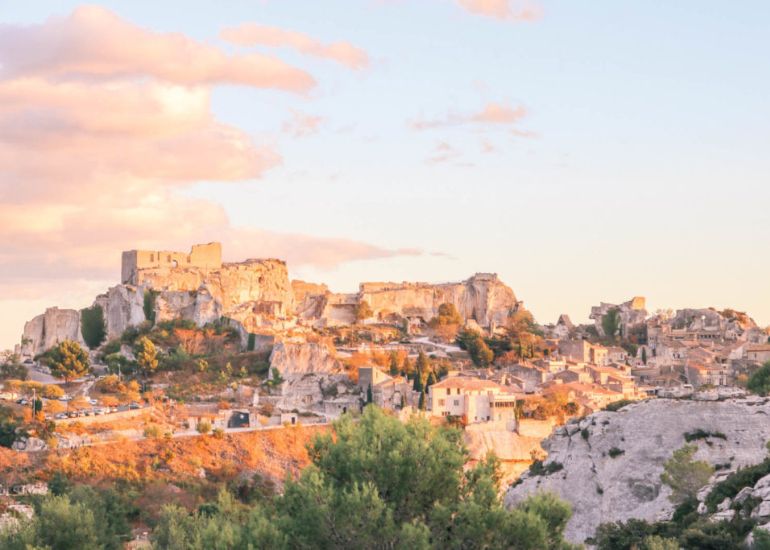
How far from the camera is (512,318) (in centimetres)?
8531

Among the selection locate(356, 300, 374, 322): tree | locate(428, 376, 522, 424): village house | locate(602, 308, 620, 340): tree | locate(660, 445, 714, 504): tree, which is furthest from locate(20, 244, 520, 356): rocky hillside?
locate(660, 445, 714, 504): tree

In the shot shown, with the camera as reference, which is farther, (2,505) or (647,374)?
(647,374)

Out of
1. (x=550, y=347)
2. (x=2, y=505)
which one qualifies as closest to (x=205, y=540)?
(x=2, y=505)

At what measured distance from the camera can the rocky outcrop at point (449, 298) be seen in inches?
3413

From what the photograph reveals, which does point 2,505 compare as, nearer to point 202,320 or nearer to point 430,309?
point 202,320

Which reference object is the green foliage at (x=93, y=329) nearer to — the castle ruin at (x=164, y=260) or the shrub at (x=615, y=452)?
the castle ruin at (x=164, y=260)

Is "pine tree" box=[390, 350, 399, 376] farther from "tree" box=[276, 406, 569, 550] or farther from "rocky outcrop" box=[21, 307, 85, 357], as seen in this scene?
"tree" box=[276, 406, 569, 550]

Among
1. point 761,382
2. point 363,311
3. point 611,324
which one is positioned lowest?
point 761,382

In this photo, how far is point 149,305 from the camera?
235ft

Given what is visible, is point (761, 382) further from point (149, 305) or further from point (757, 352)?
point (149, 305)

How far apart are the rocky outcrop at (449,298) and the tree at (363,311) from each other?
2.03 metres

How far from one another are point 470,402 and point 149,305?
23.5 m

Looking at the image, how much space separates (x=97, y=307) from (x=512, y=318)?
90.7 feet

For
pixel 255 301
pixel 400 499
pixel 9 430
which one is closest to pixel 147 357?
pixel 9 430
